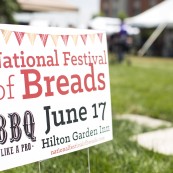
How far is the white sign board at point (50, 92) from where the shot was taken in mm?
2891

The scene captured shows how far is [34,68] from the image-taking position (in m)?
3.05

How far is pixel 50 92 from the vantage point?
10.4ft

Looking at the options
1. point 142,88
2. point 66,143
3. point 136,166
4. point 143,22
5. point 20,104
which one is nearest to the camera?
point 20,104

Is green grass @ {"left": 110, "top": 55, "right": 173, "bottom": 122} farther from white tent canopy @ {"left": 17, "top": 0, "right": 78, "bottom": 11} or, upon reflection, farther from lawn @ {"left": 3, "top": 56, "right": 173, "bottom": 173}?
white tent canopy @ {"left": 17, "top": 0, "right": 78, "bottom": 11}

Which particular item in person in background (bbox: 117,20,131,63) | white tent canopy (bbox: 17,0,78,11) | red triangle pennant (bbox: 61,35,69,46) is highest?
white tent canopy (bbox: 17,0,78,11)

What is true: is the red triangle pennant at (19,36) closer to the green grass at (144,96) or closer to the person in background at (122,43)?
the green grass at (144,96)

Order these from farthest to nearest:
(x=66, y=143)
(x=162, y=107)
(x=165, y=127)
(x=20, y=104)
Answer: (x=162, y=107)
(x=165, y=127)
(x=66, y=143)
(x=20, y=104)

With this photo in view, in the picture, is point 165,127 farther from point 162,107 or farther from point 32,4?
point 32,4

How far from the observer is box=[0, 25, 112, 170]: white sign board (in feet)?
9.48

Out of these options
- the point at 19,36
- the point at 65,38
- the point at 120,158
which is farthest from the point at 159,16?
the point at 19,36

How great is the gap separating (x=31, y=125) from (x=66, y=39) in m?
0.69

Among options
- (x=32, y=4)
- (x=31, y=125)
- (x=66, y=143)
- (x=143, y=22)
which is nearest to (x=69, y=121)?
(x=66, y=143)

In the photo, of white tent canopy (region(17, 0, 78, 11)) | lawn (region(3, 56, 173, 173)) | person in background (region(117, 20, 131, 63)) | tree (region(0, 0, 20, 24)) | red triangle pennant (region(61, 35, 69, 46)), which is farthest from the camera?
person in background (region(117, 20, 131, 63))

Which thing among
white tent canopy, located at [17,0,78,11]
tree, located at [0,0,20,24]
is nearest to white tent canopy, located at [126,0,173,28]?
white tent canopy, located at [17,0,78,11]
